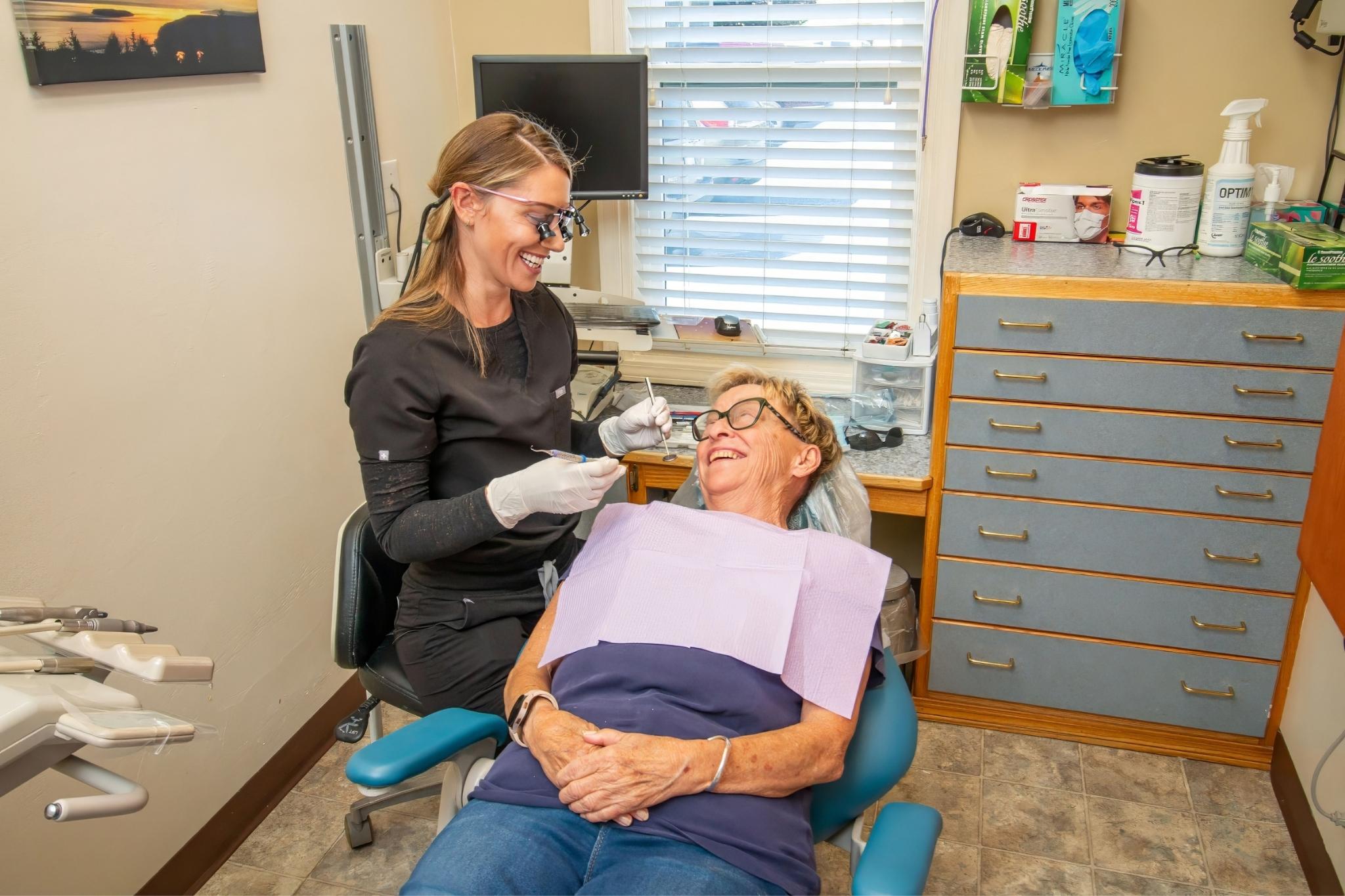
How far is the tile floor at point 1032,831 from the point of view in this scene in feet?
6.89

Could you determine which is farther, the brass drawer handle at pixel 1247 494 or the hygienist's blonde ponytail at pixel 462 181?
the brass drawer handle at pixel 1247 494

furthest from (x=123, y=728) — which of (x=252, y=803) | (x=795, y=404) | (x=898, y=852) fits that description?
(x=252, y=803)

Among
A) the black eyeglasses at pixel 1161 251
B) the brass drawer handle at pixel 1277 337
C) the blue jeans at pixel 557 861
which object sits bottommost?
the blue jeans at pixel 557 861

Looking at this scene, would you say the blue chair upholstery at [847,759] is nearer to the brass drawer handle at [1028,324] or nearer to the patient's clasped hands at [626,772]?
the patient's clasped hands at [626,772]

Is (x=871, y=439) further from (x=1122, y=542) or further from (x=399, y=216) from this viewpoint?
(x=399, y=216)

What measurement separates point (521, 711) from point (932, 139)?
1793 mm

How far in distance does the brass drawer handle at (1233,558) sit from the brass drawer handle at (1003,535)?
37 centimetres

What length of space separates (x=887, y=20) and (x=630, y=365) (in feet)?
3.73

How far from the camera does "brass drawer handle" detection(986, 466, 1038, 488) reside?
2293 millimetres

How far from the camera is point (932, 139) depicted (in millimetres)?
2590

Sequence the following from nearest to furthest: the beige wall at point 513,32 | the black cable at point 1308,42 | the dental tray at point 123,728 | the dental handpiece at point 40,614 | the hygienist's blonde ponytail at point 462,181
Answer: the dental tray at point 123,728, the dental handpiece at point 40,614, the hygienist's blonde ponytail at point 462,181, the black cable at point 1308,42, the beige wall at point 513,32

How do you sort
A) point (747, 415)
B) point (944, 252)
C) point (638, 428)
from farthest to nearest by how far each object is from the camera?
point (944, 252)
point (638, 428)
point (747, 415)

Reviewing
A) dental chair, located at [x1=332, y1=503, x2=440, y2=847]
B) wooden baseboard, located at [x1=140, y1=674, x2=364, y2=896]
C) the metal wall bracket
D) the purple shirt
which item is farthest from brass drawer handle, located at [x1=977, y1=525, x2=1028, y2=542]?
wooden baseboard, located at [x1=140, y1=674, x2=364, y2=896]

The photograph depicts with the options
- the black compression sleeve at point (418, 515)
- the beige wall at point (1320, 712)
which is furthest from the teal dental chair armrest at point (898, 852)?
the beige wall at point (1320, 712)
